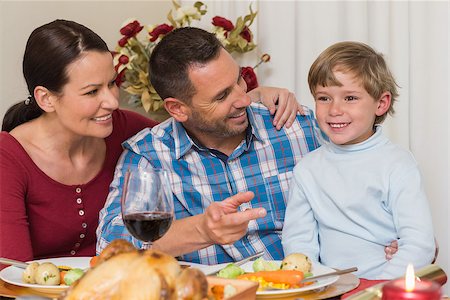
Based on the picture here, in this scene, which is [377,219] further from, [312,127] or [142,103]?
[142,103]

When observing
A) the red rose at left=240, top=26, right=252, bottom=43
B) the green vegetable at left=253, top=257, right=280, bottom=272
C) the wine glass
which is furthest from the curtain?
the wine glass

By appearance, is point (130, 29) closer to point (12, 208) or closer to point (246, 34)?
point (246, 34)

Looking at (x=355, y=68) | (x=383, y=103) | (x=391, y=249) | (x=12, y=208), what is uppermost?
(x=355, y=68)

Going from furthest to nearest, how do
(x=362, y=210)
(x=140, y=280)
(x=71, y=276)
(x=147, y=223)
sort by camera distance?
(x=362, y=210) < (x=71, y=276) < (x=147, y=223) < (x=140, y=280)

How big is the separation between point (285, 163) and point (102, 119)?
0.57 meters

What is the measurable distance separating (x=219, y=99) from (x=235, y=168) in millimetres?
215

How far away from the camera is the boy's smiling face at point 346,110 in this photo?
6.29ft

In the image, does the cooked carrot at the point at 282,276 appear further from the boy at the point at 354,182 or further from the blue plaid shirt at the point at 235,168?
the blue plaid shirt at the point at 235,168

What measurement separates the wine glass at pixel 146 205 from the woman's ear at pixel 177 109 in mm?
954

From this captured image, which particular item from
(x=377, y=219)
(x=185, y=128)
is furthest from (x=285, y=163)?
(x=377, y=219)

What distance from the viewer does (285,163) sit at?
2.26 meters

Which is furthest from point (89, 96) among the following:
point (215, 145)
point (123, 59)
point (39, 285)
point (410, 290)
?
point (410, 290)

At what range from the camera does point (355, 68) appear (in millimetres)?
1924

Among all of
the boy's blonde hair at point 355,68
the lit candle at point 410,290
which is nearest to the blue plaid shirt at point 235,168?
the boy's blonde hair at point 355,68
